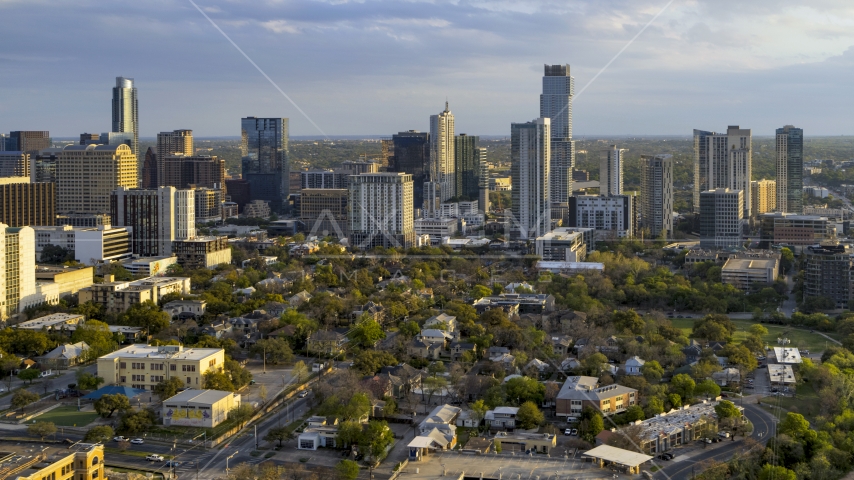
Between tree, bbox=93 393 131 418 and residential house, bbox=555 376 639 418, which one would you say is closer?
tree, bbox=93 393 131 418

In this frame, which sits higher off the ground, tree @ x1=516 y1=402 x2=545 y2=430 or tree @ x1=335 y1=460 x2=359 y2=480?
tree @ x1=516 y1=402 x2=545 y2=430

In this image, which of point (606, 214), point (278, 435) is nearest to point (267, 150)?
point (606, 214)

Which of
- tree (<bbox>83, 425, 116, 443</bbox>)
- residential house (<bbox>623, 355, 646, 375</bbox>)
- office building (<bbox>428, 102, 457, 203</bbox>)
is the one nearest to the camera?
tree (<bbox>83, 425, 116, 443</bbox>)

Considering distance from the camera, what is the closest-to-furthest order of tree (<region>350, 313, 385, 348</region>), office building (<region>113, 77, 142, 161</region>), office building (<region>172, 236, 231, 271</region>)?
1. tree (<region>350, 313, 385, 348</region>)
2. office building (<region>172, 236, 231, 271</region>)
3. office building (<region>113, 77, 142, 161</region>)

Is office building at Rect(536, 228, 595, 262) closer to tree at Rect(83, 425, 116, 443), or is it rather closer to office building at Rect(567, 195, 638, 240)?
office building at Rect(567, 195, 638, 240)

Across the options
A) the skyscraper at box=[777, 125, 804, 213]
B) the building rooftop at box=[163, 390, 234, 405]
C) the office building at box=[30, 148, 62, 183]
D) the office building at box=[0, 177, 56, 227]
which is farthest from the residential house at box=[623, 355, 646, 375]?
the office building at box=[30, 148, 62, 183]

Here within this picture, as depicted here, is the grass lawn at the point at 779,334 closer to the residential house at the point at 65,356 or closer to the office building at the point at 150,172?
the residential house at the point at 65,356

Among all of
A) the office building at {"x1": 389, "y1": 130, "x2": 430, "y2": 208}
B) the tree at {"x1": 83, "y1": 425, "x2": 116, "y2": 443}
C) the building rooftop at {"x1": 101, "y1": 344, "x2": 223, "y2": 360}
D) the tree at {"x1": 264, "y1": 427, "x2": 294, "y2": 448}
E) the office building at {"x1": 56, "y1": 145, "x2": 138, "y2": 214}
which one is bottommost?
the tree at {"x1": 264, "y1": 427, "x2": 294, "y2": 448}

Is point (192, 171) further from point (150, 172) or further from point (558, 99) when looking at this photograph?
point (558, 99)
